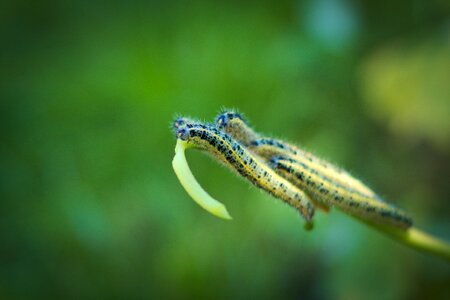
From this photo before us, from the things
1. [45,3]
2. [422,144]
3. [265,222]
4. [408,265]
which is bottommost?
[265,222]

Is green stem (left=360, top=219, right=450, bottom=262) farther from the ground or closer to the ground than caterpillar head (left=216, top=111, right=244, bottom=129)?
farther from the ground

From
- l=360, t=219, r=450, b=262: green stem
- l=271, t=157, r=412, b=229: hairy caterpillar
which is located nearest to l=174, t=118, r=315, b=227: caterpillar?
l=271, t=157, r=412, b=229: hairy caterpillar

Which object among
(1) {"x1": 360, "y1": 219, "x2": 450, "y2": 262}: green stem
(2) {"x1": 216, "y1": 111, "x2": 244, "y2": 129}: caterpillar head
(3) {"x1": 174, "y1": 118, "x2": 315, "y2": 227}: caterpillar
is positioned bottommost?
(3) {"x1": 174, "y1": 118, "x2": 315, "y2": 227}: caterpillar

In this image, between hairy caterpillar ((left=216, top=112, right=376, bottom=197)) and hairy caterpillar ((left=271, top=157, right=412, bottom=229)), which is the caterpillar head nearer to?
hairy caterpillar ((left=216, top=112, right=376, bottom=197))

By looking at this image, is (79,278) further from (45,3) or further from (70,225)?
(45,3)

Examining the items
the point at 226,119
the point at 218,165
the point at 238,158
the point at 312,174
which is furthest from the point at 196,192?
the point at 218,165

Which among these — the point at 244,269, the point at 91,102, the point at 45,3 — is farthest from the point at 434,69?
the point at 45,3

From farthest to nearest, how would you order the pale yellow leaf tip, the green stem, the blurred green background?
1. the blurred green background
2. the green stem
3. the pale yellow leaf tip

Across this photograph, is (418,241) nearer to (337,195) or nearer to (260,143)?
(337,195)
